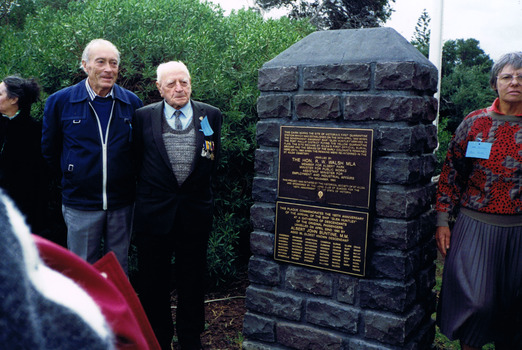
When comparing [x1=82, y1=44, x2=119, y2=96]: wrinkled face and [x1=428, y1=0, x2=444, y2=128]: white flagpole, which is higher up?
[x1=428, y1=0, x2=444, y2=128]: white flagpole

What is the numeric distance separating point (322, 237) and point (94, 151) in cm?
159

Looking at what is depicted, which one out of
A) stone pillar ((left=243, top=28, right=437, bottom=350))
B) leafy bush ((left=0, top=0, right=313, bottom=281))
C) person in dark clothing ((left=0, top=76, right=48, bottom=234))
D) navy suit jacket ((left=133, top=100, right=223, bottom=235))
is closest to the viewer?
stone pillar ((left=243, top=28, right=437, bottom=350))

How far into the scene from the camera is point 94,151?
10.1 ft

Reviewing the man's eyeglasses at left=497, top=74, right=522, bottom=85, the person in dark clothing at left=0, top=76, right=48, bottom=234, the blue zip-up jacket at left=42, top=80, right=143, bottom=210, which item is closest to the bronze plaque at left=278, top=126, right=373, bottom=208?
the man's eyeglasses at left=497, top=74, right=522, bottom=85

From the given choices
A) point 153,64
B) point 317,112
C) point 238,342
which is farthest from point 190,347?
point 153,64

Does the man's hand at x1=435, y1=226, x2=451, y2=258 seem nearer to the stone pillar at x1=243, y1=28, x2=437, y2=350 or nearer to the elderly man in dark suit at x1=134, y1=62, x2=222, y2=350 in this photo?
the stone pillar at x1=243, y1=28, x2=437, y2=350

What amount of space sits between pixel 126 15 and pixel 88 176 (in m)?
2.32

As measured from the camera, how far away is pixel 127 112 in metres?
3.27

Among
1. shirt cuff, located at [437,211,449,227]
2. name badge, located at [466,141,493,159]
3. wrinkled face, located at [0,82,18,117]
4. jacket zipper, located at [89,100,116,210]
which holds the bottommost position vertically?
shirt cuff, located at [437,211,449,227]

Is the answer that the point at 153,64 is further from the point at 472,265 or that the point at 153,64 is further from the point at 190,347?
the point at 472,265

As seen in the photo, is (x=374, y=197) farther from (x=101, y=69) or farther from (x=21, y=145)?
(x=21, y=145)

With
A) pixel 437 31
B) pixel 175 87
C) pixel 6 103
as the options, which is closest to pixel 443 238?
pixel 175 87

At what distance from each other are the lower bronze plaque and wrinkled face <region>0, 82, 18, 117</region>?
2206 mm

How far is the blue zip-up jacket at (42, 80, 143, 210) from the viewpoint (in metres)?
3.09
